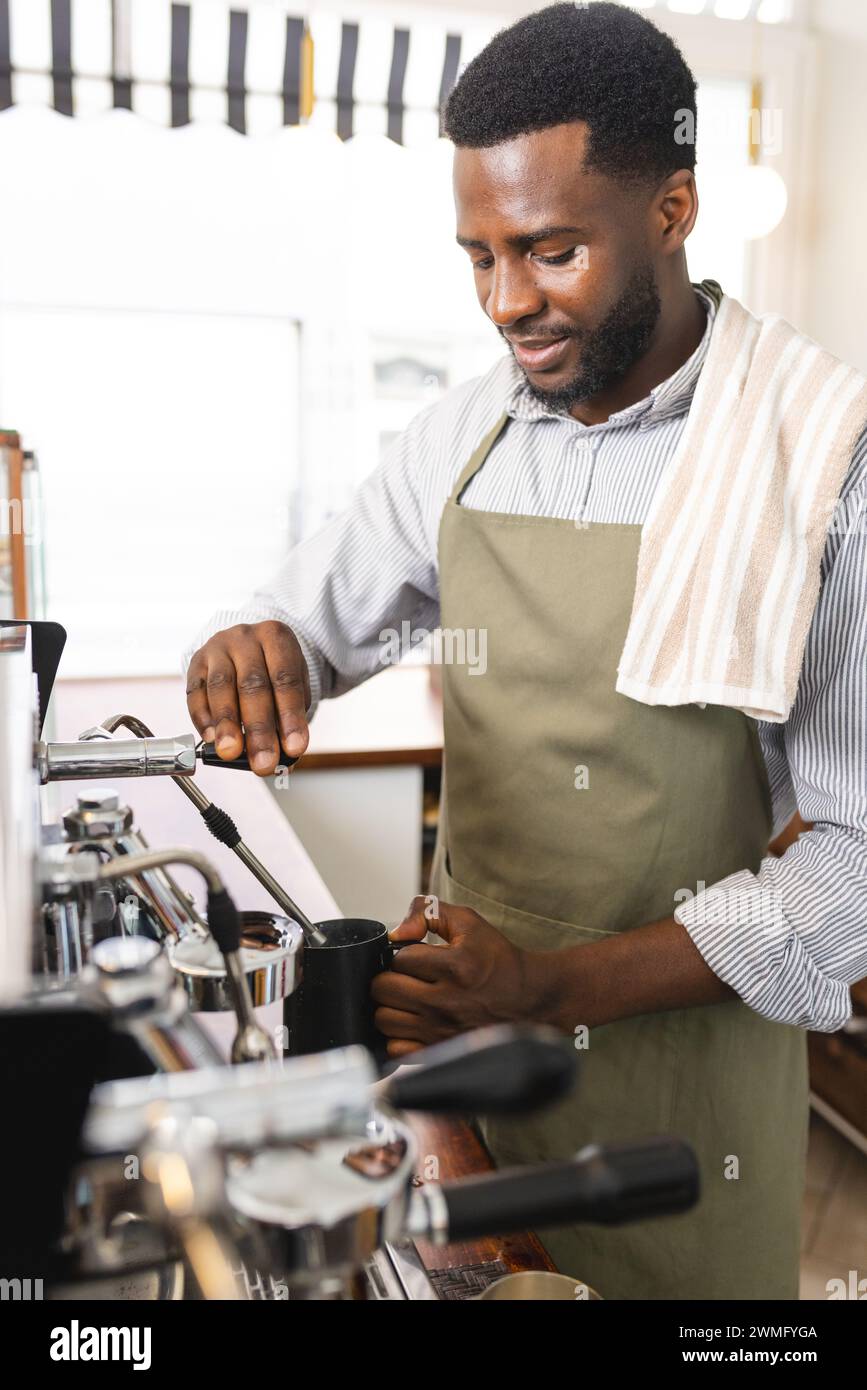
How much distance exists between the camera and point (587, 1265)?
121 centimetres

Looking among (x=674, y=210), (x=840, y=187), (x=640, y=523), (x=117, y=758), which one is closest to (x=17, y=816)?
(x=117, y=758)

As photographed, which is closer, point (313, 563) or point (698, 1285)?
point (698, 1285)

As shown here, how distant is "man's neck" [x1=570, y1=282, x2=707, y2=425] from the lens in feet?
3.94

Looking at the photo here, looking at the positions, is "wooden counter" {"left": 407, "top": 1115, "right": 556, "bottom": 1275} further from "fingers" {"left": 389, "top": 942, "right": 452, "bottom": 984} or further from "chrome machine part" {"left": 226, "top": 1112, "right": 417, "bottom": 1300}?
"chrome machine part" {"left": 226, "top": 1112, "right": 417, "bottom": 1300}

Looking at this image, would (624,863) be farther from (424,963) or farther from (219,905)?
(219,905)

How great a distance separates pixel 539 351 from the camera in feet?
3.80

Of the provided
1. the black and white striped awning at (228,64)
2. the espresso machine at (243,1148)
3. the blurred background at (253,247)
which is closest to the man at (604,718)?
the espresso machine at (243,1148)

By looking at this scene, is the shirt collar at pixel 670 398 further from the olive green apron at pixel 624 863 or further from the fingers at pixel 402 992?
the fingers at pixel 402 992

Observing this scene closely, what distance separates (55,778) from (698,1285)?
85cm

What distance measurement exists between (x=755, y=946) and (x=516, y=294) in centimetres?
63

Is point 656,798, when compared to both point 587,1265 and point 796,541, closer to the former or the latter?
point 796,541
